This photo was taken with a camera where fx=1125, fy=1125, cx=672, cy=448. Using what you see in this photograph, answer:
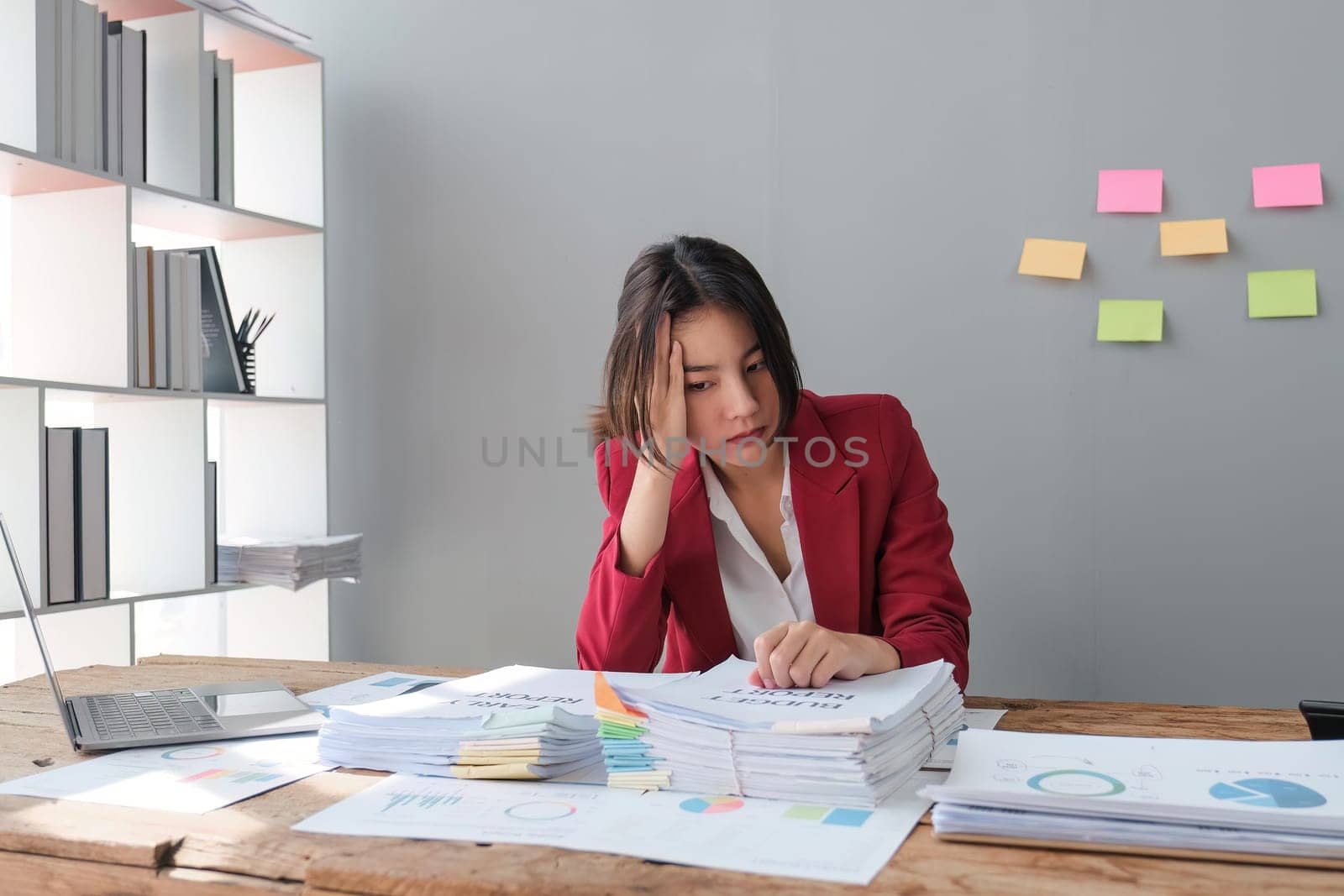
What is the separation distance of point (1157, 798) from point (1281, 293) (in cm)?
152

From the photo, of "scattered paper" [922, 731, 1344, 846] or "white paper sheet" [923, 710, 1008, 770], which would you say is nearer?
"scattered paper" [922, 731, 1344, 846]

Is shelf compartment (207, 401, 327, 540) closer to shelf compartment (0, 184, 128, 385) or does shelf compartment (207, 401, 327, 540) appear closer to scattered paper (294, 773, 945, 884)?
shelf compartment (0, 184, 128, 385)

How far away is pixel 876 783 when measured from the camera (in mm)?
787

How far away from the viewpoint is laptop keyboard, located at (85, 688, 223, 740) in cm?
105

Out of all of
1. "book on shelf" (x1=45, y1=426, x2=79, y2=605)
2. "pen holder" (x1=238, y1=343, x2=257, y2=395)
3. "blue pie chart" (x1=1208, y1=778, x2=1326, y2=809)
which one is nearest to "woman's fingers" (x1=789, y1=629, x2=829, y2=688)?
"blue pie chart" (x1=1208, y1=778, x2=1326, y2=809)

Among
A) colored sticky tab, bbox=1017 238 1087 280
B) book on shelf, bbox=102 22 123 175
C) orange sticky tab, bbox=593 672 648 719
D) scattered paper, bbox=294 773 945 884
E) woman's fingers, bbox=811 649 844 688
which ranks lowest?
scattered paper, bbox=294 773 945 884

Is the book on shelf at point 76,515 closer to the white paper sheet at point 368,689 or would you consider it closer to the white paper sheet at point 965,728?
the white paper sheet at point 368,689

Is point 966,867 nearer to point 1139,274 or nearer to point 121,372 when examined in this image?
point 1139,274

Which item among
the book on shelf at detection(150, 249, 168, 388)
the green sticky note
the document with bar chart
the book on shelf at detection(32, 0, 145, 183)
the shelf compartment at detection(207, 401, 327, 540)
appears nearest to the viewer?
the green sticky note

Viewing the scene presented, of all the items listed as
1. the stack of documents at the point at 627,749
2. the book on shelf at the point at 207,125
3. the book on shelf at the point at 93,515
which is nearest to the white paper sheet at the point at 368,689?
the stack of documents at the point at 627,749

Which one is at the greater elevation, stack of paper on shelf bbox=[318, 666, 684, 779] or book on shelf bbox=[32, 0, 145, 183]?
book on shelf bbox=[32, 0, 145, 183]

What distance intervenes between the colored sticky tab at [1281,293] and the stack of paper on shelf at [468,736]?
1496 mm

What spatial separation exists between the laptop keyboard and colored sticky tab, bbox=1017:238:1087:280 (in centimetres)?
159

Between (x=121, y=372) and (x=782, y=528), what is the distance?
1.26 m
